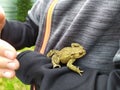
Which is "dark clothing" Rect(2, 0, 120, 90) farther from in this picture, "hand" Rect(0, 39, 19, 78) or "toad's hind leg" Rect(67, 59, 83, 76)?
"hand" Rect(0, 39, 19, 78)

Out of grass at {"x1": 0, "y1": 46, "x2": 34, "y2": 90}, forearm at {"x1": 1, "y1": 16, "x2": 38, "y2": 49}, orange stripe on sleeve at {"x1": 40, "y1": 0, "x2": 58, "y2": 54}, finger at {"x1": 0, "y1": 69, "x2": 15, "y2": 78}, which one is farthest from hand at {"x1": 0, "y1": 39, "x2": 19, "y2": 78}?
grass at {"x1": 0, "y1": 46, "x2": 34, "y2": 90}

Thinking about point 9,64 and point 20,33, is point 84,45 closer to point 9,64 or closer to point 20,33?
point 9,64

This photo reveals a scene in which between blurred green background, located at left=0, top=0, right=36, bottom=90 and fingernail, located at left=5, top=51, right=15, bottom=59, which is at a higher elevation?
fingernail, located at left=5, top=51, right=15, bottom=59

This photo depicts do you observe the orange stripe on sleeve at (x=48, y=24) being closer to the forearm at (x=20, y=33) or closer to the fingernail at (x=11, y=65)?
the forearm at (x=20, y=33)

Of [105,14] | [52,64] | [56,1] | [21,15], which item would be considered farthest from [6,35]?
[21,15]

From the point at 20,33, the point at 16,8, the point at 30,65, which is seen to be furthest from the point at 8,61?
the point at 16,8

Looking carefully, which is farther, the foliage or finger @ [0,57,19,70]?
the foliage

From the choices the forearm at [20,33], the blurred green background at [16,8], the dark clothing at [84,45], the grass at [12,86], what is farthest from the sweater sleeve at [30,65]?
the blurred green background at [16,8]
